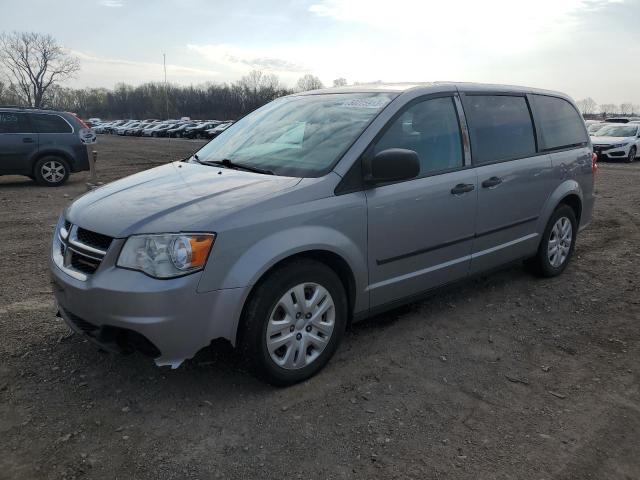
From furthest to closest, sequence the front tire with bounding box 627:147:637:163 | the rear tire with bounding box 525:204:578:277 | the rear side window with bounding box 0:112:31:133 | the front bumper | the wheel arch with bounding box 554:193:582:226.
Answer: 1. the front tire with bounding box 627:147:637:163
2. the rear side window with bounding box 0:112:31:133
3. the wheel arch with bounding box 554:193:582:226
4. the rear tire with bounding box 525:204:578:277
5. the front bumper

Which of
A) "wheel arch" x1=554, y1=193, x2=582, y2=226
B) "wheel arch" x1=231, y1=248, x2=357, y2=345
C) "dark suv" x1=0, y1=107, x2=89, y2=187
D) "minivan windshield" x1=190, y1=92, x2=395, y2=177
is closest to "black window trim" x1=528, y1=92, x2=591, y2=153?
"wheel arch" x1=554, y1=193, x2=582, y2=226

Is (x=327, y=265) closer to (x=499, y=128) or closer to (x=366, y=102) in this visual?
(x=366, y=102)

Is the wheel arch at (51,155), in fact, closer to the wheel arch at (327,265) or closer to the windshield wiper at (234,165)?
the windshield wiper at (234,165)

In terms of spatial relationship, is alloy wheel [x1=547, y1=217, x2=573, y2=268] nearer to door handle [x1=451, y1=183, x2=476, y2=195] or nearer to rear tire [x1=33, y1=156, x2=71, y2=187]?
door handle [x1=451, y1=183, x2=476, y2=195]

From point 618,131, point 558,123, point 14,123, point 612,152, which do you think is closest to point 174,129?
point 618,131

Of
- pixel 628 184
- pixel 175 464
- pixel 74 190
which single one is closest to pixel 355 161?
pixel 175 464

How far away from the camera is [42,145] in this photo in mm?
11102

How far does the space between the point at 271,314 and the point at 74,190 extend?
9.41 m

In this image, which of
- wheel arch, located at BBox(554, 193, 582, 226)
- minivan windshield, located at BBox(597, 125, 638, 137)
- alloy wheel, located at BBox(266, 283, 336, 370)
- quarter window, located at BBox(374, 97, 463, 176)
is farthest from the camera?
minivan windshield, located at BBox(597, 125, 638, 137)

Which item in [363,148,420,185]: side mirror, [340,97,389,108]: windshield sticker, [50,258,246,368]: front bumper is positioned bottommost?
[50,258,246,368]: front bumper

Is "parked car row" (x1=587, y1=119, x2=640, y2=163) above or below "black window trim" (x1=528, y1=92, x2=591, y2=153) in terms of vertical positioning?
below

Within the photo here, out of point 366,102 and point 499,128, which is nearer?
point 366,102

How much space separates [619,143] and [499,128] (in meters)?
18.6

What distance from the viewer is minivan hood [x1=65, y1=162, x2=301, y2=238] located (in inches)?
111
